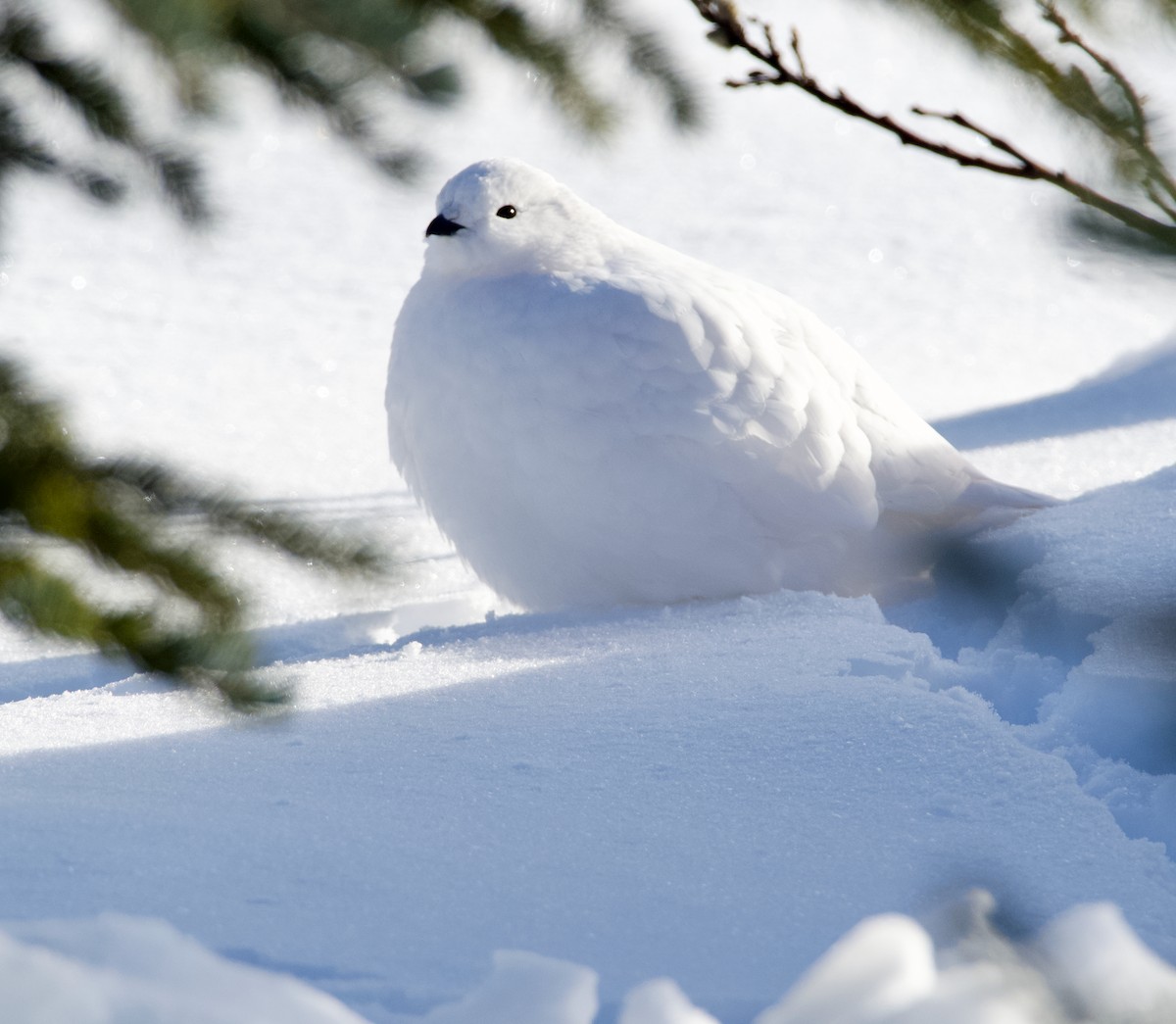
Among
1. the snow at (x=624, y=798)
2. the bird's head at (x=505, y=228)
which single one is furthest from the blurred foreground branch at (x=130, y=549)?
the bird's head at (x=505, y=228)

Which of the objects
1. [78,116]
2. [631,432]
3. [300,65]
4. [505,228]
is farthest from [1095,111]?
[505,228]

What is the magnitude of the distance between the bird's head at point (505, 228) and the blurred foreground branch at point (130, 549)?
1897 millimetres

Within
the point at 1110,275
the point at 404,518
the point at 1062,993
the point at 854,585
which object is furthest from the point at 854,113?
the point at 404,518

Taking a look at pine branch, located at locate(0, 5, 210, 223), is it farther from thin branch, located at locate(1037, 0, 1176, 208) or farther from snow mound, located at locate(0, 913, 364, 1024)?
thin branch, located at locate(1037, 0, 1176, 208)

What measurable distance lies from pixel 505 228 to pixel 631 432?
22.9 inches

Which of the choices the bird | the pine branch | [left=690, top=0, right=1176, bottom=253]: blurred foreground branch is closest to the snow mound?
the pine branch

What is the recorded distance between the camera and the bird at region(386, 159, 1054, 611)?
2.62 meters

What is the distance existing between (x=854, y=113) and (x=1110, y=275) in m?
0.30

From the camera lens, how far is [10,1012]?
39.8 inches

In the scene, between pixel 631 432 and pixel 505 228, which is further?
pixel 505 228

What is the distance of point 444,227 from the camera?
9.60ft

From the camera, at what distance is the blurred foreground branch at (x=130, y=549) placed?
866 millimetres

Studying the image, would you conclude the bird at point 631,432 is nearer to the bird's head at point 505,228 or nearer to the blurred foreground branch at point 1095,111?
the bird's head at point 505,228

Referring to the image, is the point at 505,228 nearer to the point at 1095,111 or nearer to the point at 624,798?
the point at 624,798
